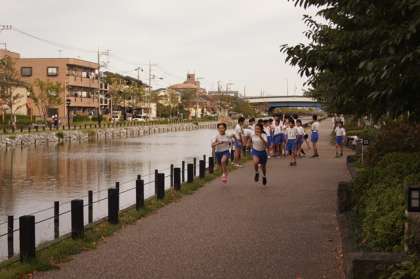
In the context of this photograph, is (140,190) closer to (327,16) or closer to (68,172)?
(327,16)

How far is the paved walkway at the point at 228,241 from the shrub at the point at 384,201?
0.57 metres

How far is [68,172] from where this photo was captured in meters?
24.5

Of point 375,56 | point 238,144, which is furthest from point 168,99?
point 375,56

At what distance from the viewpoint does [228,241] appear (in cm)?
796

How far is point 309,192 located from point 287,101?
323 ft

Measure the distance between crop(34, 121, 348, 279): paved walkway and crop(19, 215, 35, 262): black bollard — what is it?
0.50m

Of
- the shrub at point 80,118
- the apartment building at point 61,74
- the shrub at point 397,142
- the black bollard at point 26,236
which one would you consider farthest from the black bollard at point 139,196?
the apartment building at point 61,74

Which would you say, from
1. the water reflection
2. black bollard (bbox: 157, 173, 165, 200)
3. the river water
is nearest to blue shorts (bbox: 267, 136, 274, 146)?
the river water

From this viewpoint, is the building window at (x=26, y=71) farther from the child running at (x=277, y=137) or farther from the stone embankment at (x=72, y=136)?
the child running at (x=277, y=137)

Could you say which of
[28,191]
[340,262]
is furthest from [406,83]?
[28,191]

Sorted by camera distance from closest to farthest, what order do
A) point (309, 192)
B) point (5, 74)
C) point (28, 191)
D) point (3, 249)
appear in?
point (3, 249), point (309, 192), point (28, 191), point (5, 74)

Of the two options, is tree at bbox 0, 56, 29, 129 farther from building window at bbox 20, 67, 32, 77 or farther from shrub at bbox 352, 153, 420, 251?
shrub at bbox 352, 153, 420, 251

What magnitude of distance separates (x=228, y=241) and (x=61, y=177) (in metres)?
16.1

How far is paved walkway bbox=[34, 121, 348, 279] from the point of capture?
6.54 m
